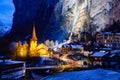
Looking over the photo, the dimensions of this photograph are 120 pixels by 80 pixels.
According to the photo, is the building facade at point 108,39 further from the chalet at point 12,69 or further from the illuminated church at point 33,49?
the chalet at point 12,69

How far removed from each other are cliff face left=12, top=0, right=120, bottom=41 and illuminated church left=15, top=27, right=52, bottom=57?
0.11m

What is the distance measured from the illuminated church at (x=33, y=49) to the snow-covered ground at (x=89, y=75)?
1.44 ft

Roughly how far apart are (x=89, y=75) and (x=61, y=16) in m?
1.19

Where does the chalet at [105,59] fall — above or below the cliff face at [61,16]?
below

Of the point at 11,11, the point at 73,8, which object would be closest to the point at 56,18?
the point at 73,8

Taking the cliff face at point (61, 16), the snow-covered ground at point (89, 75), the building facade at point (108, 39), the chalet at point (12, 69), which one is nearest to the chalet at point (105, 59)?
the building facade at point (108, 39)

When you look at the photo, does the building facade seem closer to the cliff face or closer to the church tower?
the cliff face

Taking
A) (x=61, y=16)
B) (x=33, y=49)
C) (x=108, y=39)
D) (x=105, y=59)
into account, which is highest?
(x=61, y=16)

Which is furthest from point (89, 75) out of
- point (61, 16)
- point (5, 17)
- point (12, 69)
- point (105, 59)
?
point (5, 17)

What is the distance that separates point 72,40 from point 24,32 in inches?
32.9

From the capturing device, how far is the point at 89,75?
22.4 feet

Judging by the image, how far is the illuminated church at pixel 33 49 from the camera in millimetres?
7148

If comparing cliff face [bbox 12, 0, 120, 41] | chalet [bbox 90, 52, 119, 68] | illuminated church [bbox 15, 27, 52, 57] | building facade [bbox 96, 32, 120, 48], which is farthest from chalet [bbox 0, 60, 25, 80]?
building facade [bbox 96, 32, 120, 48]

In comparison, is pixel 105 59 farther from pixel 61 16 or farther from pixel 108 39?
pixel 61 16
